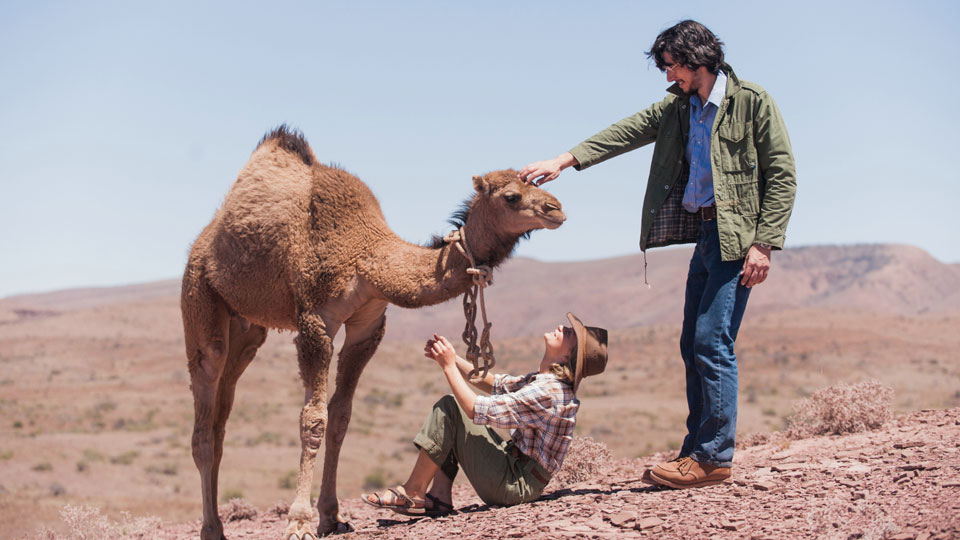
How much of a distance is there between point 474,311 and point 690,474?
73.2 inches

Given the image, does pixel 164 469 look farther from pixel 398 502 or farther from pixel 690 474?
pixel 690 474

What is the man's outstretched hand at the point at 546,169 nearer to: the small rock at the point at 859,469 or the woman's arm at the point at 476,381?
the woman's arm at the point at 476,381

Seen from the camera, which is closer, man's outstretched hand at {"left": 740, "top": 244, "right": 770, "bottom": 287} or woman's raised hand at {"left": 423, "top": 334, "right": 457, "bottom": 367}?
man's outstretched hand at {"left": 740, "top": 244, "right": 770, "bottom": 287}

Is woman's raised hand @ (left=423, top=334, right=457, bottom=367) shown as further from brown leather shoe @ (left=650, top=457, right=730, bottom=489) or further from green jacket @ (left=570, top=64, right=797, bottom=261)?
green jacket @ (left=570, top=64, right=797, bottom=261)

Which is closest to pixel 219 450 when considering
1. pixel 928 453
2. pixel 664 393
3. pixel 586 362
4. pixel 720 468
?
pixel 586 362

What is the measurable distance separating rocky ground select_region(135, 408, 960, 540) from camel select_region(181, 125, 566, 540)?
1027mm

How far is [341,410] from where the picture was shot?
6.86m

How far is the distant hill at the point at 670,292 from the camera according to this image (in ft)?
297

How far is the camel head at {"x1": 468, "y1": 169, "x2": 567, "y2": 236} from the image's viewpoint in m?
5.96

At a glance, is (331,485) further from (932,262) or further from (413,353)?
(932,262)

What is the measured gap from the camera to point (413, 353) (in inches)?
1994

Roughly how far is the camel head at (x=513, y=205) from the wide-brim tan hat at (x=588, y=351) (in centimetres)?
77

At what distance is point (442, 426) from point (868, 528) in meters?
2.76

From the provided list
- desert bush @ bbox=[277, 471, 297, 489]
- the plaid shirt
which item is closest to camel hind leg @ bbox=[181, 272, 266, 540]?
the plaid shirt
